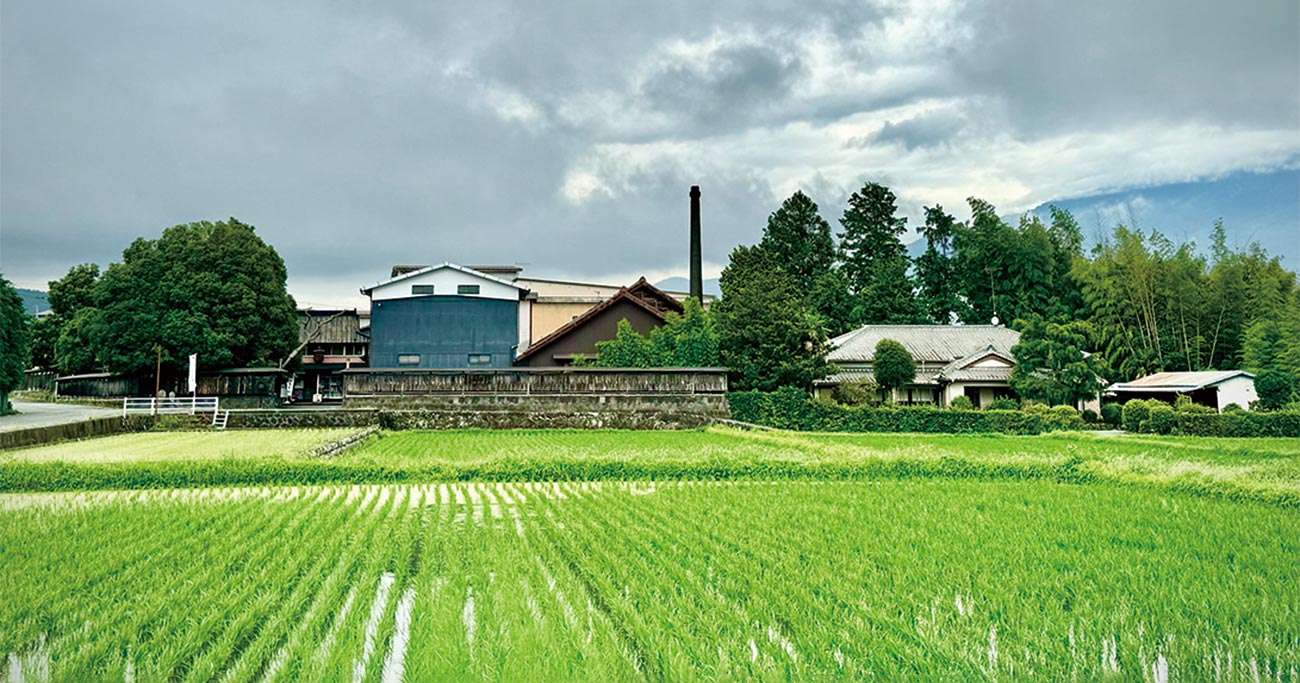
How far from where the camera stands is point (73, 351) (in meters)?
33.4

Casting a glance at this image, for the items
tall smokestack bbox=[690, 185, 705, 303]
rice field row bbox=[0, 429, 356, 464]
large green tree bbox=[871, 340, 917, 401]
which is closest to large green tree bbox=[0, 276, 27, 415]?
rice field row bbox=[0, 429, 356, 464]

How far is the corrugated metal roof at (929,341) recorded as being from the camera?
33656mm

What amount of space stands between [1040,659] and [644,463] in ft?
30.2

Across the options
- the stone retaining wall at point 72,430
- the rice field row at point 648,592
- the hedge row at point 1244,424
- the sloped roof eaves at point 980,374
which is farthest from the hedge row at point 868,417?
the stone retaining wall at point 72,430

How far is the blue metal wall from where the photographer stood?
29625 mm

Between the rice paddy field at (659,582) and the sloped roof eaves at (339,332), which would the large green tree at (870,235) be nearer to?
the sloped roof eaves at (339,332)

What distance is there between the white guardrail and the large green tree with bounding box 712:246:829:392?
15.9 m

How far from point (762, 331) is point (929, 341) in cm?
1366

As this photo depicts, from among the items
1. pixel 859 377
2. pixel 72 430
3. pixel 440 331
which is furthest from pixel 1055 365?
pixel 72 430

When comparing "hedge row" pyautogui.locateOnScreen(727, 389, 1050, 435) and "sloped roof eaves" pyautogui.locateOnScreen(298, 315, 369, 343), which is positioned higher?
"sloped roof eaves" pyautogui.locateOnScreen(298, 315, 369, 343)

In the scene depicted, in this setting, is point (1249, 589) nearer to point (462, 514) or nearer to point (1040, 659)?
point (1040, 659)

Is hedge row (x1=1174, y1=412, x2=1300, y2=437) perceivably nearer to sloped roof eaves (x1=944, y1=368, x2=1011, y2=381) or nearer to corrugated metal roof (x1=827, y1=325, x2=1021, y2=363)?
sloped roof eaves (x1=944, y1=368, x2=1011, y2=381)

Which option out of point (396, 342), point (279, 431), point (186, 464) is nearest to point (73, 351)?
point (396, 342)

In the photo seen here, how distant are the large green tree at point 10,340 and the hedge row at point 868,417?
21.6 m
